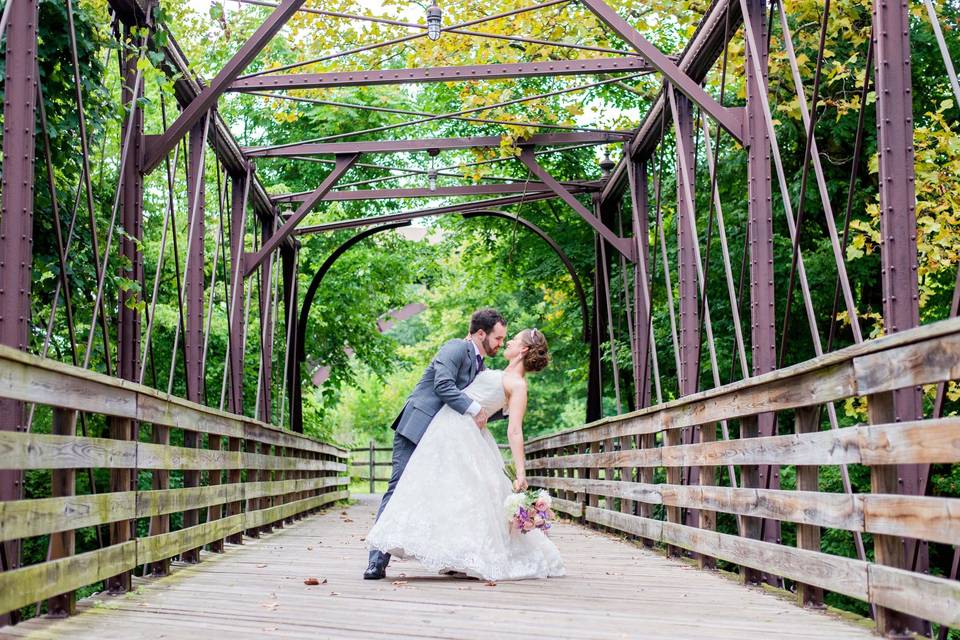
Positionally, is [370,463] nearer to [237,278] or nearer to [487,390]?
[237,278]

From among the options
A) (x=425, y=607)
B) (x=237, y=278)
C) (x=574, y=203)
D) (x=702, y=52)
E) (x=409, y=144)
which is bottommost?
(x=425, y=607)

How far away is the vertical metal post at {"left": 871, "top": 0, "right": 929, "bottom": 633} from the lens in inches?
181

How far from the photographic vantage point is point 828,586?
431 centimetres

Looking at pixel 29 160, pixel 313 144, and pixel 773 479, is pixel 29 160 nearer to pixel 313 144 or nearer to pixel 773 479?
pixel 773 479

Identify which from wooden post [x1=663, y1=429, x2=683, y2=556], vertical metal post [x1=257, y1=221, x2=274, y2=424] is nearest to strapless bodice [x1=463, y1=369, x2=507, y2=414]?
wooden post [x1=663, y1=429, x2=683, y2=556]

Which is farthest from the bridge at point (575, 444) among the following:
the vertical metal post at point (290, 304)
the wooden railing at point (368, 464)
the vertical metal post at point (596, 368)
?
the wooden railing at point (368, 464)

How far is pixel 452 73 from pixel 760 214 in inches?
143

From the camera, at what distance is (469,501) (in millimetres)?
6129

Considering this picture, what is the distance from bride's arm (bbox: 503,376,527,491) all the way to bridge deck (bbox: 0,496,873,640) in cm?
60

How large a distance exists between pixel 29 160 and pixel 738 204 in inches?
373

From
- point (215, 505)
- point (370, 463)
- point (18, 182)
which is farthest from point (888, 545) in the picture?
point (370, 463)

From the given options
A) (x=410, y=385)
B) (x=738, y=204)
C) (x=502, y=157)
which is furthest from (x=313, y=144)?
(x=410, y=385)

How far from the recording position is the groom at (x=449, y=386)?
6.30m

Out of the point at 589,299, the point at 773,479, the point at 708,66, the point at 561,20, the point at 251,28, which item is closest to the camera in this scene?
the point at 773,479
